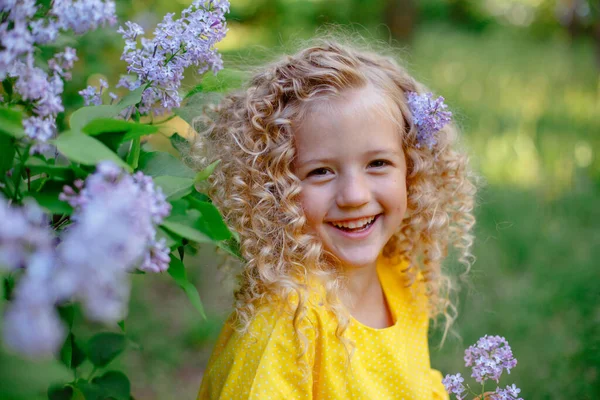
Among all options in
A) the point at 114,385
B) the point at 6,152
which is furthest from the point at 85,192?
the point at 114,385

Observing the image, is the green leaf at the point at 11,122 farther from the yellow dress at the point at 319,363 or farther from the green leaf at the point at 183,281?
the yellow dress at the point at 319,363

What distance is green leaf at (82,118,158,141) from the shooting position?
97 centimetres

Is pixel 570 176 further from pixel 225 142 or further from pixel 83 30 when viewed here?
pixel 83 30

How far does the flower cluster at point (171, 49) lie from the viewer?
1.29 m

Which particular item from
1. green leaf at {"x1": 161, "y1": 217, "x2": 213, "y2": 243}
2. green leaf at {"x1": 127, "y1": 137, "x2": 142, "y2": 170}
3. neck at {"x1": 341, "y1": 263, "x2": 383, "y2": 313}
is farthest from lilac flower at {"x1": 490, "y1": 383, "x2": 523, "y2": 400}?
green leaf at {"x1": 127, "y1": 137, "x2": 142, "y2": 170}

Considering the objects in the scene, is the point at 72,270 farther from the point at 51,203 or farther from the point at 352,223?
the point at 352,223

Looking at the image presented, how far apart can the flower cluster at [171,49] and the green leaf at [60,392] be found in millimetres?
591

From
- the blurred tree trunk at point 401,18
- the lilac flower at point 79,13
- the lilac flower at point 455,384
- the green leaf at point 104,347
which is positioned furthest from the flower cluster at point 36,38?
the blurred tree trunk at point 401,18

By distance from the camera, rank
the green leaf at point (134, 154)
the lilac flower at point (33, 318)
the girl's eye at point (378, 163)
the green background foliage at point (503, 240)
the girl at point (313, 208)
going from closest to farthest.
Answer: the lilac flower at point (33, 318) < the green leaf at point (134, 154) < the girl at point (313, 208) < the girl's eye at point (378, 163) < the green background foliage at point (503, 240)

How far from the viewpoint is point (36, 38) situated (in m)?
0.92

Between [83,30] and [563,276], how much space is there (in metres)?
2.90

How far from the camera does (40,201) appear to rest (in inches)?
35.8

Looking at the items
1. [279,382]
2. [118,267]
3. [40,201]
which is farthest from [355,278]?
[118,267]

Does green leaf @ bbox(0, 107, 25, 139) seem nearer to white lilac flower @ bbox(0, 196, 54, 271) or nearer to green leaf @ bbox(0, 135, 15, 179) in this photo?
green leaf @ bbox(0, 135, 15, 179)
